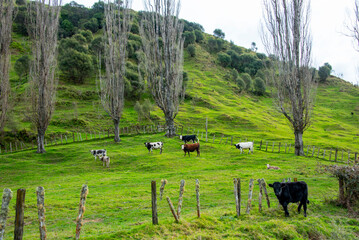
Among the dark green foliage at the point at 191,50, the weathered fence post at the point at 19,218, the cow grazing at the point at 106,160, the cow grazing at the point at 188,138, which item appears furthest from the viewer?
the dark green foliage at the point at 191,50

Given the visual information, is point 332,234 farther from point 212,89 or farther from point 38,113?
point 212,89

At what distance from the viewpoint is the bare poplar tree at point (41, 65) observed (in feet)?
82.2

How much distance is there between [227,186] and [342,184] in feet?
17.2

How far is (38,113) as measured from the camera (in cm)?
2502

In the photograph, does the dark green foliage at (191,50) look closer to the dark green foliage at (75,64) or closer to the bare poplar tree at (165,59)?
the dark green foliage at (75,64)

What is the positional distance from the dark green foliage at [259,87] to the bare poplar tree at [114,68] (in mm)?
51773

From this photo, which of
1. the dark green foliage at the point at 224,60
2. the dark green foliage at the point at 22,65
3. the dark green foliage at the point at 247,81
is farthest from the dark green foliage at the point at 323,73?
the dark green foliage at the point at 22,65

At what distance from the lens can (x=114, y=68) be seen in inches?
Result: 1192

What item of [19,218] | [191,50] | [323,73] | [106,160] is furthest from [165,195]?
[323,73]

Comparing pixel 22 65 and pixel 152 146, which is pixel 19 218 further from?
pixel 22 65

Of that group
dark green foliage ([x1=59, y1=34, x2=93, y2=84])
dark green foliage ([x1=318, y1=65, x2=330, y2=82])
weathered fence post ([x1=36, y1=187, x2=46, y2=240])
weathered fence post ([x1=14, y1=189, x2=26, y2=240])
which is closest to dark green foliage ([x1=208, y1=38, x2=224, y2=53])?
dark green foliage ([x1=318, y1=65, x2=330, y2=82])

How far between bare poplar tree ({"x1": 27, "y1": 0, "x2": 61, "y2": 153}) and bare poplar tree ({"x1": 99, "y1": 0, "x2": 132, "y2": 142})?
599 cm

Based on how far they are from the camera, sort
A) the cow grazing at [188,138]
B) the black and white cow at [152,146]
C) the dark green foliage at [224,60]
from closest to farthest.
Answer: the black and white cow at [152,146] → the cow grazing at [188,138] → the dark green foliage at [224,60]

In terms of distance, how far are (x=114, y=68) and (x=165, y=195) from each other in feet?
71.7
